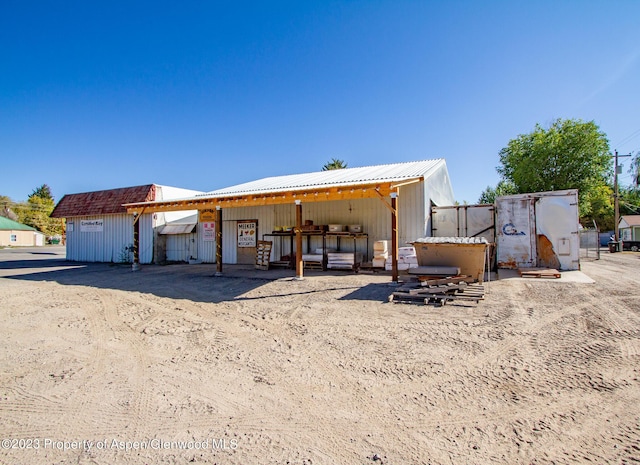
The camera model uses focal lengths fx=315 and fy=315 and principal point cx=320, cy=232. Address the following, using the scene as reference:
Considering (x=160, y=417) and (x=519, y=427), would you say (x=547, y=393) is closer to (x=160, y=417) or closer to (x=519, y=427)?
(x=519, y=427)

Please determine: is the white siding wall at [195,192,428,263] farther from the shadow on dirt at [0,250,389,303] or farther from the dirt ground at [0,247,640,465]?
the dirt ground at [0,247,640,465]

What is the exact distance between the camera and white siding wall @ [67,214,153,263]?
60.6 feet

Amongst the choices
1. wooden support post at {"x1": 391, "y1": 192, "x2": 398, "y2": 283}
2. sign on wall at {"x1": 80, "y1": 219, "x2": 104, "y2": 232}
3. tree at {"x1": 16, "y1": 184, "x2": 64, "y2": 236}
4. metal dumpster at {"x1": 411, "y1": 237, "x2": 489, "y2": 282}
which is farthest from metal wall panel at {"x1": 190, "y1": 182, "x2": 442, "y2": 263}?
tree at {"x1": 16, "y1": 184, "x2": 64, "y2": 236}

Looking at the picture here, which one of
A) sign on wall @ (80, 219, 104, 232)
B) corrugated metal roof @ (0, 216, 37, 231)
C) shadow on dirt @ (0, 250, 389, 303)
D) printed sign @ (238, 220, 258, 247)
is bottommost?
shadow on dirt @ (0, 250, 389, 303)

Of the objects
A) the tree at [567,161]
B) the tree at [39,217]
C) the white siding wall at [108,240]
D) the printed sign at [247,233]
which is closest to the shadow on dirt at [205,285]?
the printed sign at [247,233]

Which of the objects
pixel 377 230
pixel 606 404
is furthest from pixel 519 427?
pixel 377 230

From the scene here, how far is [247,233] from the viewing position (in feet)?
54.5

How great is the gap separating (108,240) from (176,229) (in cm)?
504

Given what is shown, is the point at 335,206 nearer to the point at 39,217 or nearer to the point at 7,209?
the point at 39,217

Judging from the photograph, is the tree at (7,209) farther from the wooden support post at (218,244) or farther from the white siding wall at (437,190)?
the white siding wall at (437,190)

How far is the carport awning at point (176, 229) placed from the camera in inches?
709

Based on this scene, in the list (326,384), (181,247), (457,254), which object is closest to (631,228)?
(457,254)

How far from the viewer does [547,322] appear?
5617 mm

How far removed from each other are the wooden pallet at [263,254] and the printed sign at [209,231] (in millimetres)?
3995
